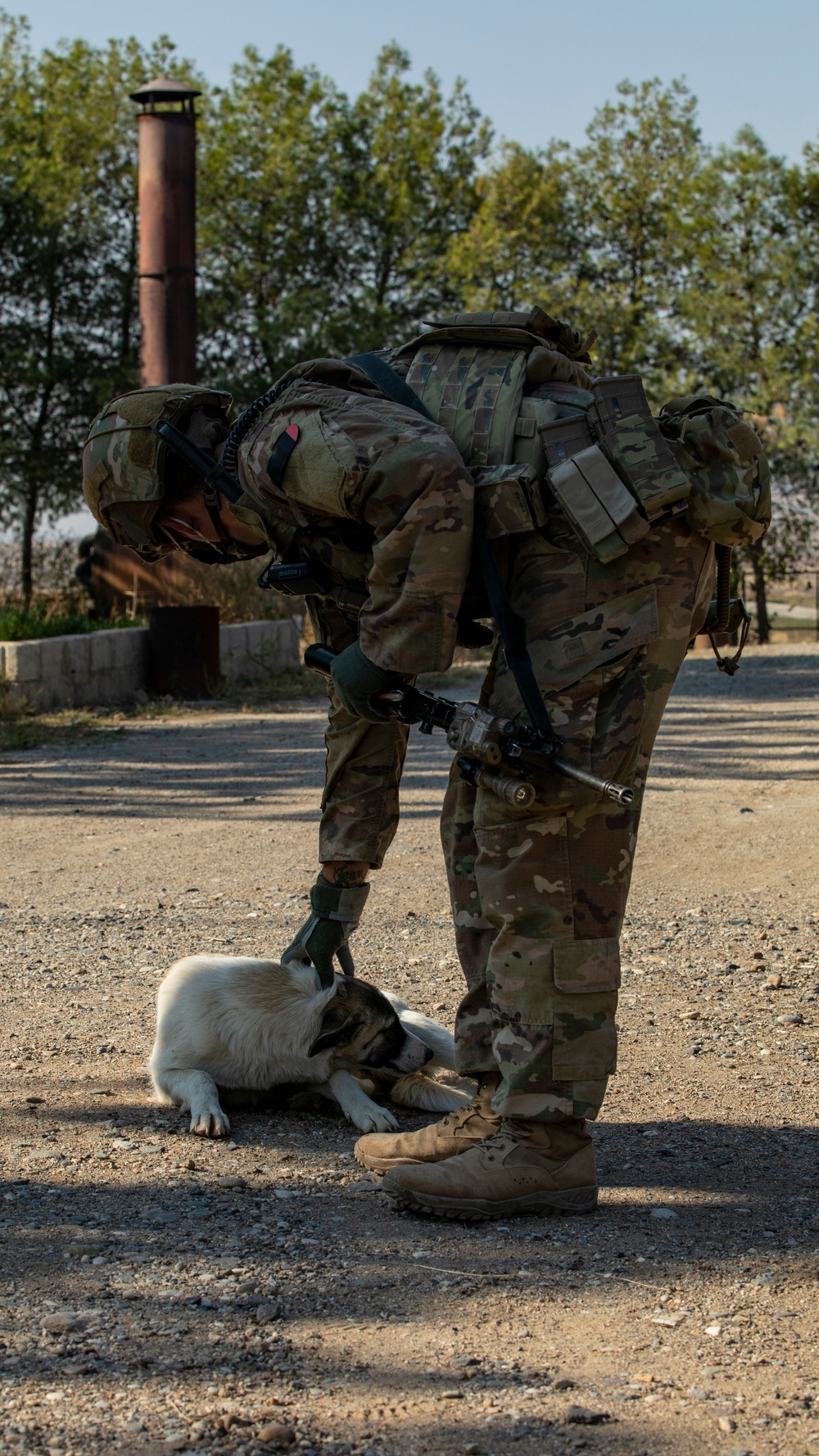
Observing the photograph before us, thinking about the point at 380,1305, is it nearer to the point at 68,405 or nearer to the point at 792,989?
the point at 792,989

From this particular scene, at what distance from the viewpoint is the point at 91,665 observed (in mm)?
10219

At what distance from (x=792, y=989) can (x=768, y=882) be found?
47.7 inches

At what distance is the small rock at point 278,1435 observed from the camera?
1707 millimetres

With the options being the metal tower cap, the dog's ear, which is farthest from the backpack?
the metal tower cap

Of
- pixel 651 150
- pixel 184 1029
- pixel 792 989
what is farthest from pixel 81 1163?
pixel 651 150

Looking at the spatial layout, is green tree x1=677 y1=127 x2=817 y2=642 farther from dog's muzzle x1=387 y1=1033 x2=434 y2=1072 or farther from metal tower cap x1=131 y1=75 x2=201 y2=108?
dog's muzzle x1=387 y1=1033 x2=434 y2=1072

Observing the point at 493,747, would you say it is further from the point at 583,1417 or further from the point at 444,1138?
the point at 583,1417

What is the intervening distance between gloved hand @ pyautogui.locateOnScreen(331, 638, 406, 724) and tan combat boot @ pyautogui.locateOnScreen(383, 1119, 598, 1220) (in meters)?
0.86

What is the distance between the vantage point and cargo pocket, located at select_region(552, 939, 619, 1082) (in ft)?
7.89

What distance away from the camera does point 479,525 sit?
2438mm

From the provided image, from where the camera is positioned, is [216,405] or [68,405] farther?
[68,405]

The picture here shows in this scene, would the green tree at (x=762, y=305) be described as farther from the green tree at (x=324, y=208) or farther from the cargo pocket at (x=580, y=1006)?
the cargo pocket at (x=580, y=1006)

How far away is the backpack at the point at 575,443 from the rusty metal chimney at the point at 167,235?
946cm

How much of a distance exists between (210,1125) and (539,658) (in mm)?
1281
